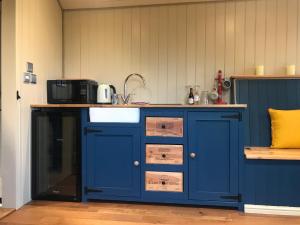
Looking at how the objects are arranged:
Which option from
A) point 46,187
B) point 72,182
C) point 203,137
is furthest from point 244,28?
point 46,187

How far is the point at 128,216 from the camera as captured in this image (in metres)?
2.54

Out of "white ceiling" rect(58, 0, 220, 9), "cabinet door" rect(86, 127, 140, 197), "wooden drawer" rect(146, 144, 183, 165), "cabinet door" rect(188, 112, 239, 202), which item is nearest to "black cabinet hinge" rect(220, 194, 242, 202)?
"cabinet door" rect(188, 112, 239, 202)

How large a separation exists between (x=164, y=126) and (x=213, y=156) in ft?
1.77

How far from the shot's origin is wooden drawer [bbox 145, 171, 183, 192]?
2719mm

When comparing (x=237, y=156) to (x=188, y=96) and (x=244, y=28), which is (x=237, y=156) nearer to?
(x=188, y=96)

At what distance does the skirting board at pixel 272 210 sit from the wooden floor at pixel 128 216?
7 cm

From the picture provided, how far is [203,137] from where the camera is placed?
106 inches

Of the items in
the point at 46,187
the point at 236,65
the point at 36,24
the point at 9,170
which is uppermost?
the point at 36,24

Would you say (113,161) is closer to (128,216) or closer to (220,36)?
(128,216)

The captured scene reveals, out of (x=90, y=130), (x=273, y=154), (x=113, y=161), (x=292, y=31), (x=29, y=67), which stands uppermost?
(x=292, y=31)

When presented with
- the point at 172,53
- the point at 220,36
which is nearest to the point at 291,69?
the point at 220,36

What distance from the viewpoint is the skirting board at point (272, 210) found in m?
2.54

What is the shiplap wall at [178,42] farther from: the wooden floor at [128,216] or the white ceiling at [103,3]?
the wooden floor at [128,216]

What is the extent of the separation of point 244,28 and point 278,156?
155 centimetres
